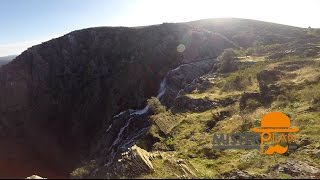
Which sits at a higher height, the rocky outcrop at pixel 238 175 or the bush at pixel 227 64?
the bush at pixel 227 64

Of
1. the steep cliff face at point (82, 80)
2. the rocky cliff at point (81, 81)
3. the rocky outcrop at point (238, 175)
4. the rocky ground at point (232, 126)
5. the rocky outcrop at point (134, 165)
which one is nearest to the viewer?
the rocky outcrop at point (238, 175)

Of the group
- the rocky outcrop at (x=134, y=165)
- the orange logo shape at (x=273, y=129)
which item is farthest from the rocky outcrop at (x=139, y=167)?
the orange logo shape at (x=273, y=129)

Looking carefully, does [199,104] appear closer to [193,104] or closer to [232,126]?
[193,104]

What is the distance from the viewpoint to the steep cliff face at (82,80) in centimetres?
8125

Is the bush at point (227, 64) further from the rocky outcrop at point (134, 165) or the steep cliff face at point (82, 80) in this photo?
the rocky outcrop at point (134, 165)

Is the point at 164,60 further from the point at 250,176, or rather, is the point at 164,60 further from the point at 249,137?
the point at 250,176

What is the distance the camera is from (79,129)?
87.7m

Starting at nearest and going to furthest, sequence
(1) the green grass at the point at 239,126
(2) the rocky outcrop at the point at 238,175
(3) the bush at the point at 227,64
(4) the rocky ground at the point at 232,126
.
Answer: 1. (2) the rocky outcrop at the point at 238,175
2. (4) the rocky ground at the point at 232,126
3. (1) the green grass at the point at 239,126
4. (3) the bush at the point at 227,64

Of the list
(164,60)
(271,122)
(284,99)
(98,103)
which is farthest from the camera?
(98,103)

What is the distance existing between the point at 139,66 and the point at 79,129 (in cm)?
2255

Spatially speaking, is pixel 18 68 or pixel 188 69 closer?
pixel 188 69

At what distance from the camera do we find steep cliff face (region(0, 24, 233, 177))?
267 ft

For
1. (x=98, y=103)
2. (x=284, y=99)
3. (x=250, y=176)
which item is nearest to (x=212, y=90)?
(x=284, y=99)

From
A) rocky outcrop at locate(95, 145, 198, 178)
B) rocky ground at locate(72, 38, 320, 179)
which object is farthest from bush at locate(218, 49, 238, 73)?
rocky outcrop at locate(95, 145, 198, 178)
